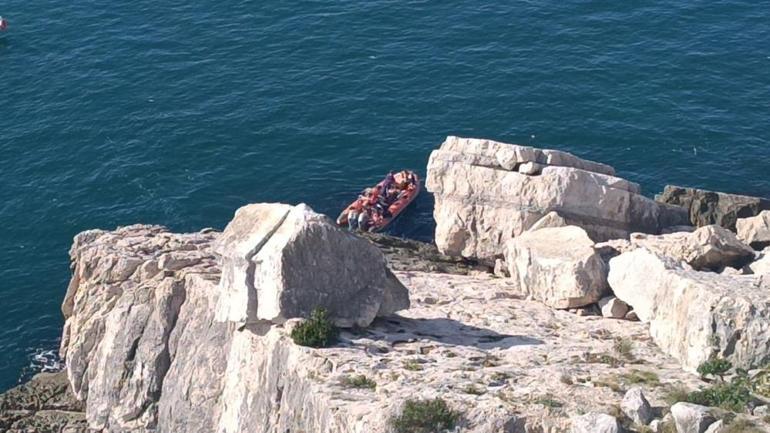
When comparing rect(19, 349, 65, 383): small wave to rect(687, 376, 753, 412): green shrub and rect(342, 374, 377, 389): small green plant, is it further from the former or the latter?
rect(687, 376, 753, 412): green shrub

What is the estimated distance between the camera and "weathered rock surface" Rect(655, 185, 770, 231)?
67625 mm

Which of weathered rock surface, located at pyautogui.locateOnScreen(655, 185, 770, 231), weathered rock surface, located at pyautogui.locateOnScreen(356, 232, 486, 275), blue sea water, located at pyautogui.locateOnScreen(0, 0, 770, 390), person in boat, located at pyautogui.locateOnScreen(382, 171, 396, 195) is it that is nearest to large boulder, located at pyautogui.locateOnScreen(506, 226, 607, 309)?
weathered rock surface, located at pyautogui.locateOnScreen(356, 232, 486, 275)

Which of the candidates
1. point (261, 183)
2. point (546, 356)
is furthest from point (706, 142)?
point (546, 356)

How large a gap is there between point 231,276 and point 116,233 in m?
17.6

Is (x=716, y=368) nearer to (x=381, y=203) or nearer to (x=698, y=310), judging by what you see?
(x=698, y=310)

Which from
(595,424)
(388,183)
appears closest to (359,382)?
(595,424)

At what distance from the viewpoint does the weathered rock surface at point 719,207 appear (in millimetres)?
67625

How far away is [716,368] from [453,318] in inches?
489

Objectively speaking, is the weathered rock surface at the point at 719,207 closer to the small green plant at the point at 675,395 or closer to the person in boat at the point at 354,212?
the person in boat at the point at 354,212

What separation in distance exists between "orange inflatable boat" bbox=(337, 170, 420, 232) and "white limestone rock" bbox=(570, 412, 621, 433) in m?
34.2

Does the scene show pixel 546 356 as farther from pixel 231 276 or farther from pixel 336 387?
Result: pixel 231 276

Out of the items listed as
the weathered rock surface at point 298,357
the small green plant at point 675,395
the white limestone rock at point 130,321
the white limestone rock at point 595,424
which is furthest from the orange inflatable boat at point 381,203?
the white limestone rock at point 595,424

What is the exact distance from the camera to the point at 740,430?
3891 cm

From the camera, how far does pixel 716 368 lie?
44.8 meters
